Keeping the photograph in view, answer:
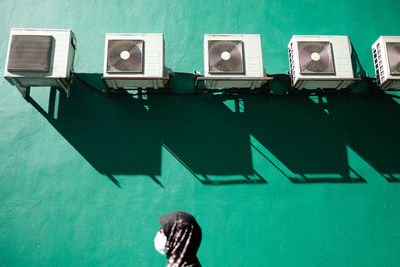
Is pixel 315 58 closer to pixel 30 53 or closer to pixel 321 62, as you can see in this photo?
pixel 321 62

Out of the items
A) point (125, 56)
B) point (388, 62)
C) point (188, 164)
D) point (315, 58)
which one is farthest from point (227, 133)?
point (388, 62)

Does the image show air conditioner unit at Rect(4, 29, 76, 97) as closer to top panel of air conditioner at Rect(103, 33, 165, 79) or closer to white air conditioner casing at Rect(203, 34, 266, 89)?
top panel of air conditioner at Rect(103, 33, 165, 79)

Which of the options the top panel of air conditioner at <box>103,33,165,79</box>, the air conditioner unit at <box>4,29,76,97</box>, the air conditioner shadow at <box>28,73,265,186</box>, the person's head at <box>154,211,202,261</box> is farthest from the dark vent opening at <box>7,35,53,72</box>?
the person's head at <box>154,211,202,261</box>

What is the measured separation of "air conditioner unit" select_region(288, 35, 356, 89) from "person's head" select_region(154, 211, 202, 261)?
2.62m

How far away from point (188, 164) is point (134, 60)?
1.45 meters

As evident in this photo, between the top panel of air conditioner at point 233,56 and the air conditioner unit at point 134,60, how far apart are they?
0.58 meters

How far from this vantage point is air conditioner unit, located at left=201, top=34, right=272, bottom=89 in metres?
3.92

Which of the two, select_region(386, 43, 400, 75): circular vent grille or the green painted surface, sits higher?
select_region(386, 43, 400, 75): circular vent grille

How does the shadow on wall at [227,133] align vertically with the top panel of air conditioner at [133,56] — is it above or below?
below

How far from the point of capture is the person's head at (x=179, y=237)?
201 centimetres

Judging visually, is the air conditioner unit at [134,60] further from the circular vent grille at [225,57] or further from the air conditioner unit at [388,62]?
the air conditioner unit at [388,62]

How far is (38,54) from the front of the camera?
3826 mm

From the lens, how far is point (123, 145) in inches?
165

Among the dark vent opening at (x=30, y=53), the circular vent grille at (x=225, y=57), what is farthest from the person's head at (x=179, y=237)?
the dark vent opening at (x=30, y=53)
